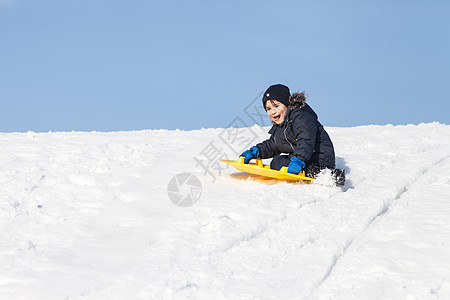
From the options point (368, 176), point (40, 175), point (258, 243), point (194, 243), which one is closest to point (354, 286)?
point (258, 243)

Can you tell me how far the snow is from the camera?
2975mm

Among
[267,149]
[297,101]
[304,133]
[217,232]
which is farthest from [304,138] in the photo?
[217,232]

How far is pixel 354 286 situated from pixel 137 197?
2.50 meters

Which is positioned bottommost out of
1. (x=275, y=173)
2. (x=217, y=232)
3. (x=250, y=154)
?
(x=217, y=232)

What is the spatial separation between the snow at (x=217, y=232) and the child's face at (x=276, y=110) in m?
0.83

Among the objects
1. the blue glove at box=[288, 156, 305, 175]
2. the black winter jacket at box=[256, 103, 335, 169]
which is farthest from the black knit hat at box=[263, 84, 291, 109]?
→ the blue glove at box=[288, 156, 305, 175]

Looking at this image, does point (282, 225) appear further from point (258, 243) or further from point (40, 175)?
point (40, 175)

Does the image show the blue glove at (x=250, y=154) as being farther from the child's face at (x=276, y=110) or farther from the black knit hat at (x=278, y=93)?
the black knit hat at (x=278, y=93)

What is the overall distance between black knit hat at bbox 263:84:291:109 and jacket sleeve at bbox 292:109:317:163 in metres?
0.28

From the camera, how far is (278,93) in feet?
18.5

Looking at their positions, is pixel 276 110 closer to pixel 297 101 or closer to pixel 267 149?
pixel 297 101

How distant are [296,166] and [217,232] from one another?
1.65m

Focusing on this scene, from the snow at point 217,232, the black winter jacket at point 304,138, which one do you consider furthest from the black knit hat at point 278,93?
the snow at point 217,232

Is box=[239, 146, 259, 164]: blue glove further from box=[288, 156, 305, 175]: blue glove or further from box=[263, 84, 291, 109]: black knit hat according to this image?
box=[288, 156, 305, 175]: blue glove
